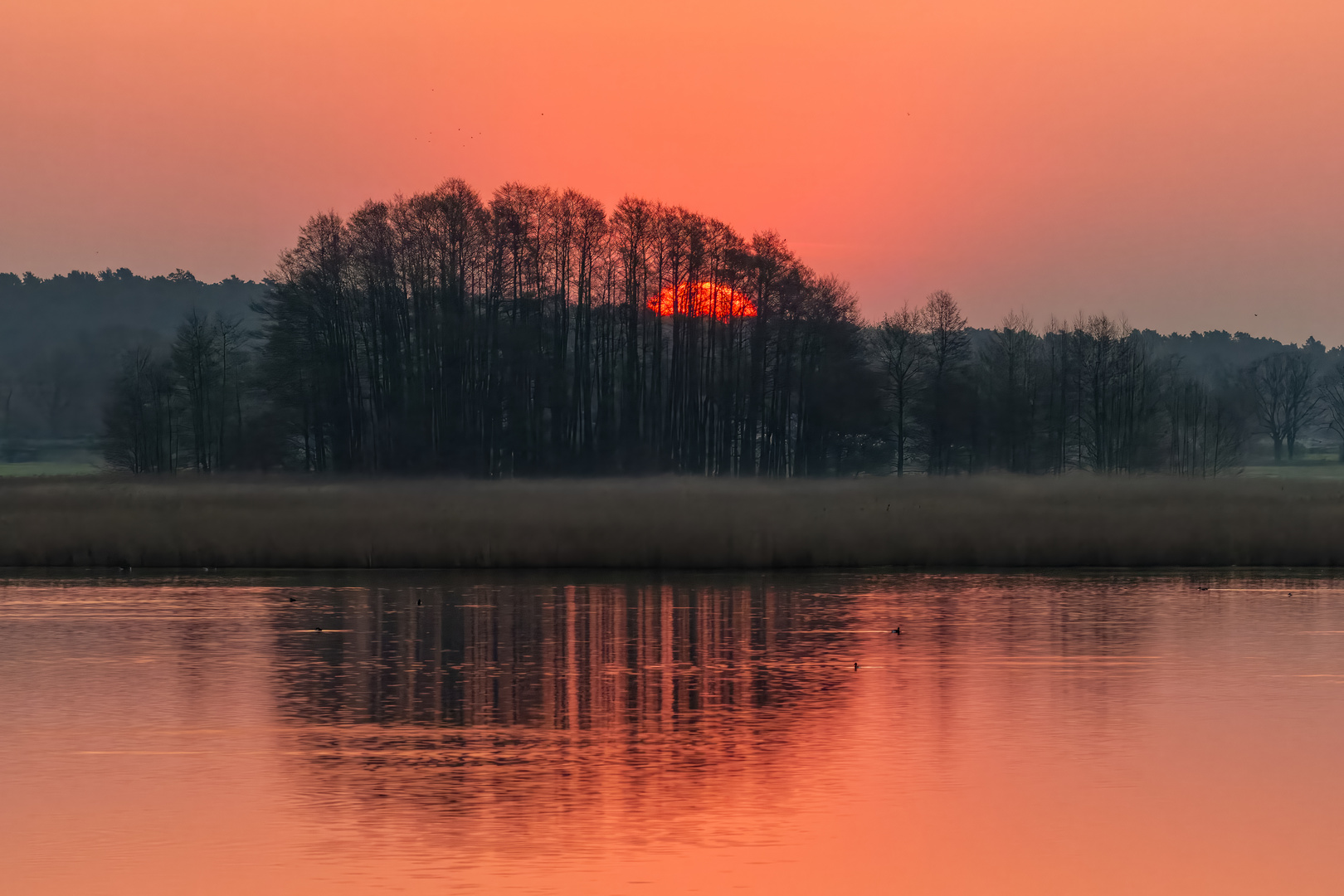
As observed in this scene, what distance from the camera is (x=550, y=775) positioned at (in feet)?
41.8

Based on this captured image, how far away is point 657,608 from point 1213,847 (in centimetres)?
1455

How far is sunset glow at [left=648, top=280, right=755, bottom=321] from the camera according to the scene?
7681 cm

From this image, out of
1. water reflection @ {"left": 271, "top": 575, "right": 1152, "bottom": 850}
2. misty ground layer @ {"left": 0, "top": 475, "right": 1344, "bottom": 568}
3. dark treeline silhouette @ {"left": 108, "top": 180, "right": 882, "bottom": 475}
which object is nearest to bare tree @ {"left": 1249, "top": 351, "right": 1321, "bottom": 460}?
dark treeline silhouette @ {"left": 108, "top": 180, "right": 882, "bottom": 475}

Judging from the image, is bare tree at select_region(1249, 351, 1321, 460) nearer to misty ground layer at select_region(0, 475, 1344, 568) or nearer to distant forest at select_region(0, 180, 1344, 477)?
distant forest at select_region(0, 180, 1344, 477)

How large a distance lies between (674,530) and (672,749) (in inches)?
826

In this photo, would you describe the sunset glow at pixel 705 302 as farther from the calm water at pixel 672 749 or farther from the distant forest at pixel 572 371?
the calm water at pixel 672 749

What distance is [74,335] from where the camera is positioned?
599ft

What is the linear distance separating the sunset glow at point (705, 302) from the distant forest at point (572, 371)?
0.35 ft

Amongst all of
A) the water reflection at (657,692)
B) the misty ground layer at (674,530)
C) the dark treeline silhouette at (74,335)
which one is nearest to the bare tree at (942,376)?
the misty ground layer at (674,530)

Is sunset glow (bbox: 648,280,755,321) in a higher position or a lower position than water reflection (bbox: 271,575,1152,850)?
higher

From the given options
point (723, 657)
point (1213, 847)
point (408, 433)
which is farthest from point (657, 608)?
point (408, 433)

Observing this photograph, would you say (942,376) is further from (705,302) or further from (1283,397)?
(1283,397)

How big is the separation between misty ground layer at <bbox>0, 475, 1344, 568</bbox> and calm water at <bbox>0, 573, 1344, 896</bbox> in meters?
7.52

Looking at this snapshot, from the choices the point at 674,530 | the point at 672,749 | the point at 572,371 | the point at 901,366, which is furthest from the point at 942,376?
the point at 672,749
